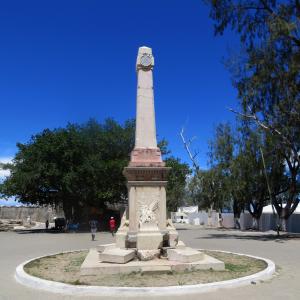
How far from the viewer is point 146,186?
41.9ft

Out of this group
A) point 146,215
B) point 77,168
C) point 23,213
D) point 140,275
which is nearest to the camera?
point 140,275

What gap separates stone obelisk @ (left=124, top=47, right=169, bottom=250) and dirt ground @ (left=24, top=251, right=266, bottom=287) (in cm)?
195

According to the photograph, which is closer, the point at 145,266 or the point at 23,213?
the point at 145,266

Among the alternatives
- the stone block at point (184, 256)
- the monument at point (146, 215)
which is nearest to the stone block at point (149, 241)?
the monument at point (146, 215)

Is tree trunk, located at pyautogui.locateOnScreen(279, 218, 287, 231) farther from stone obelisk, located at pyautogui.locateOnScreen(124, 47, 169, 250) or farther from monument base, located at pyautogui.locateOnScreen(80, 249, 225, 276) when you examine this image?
monument base, located at pyautogui.locateOnScreen(80, 249, 225, 276)

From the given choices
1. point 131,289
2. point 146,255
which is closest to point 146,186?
point 146,255

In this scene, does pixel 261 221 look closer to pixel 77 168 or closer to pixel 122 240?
pixel 77 168

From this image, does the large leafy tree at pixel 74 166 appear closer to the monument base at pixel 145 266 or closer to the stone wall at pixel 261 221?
the stone wall at pixel 261 221

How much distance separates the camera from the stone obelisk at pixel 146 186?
40.7 ft

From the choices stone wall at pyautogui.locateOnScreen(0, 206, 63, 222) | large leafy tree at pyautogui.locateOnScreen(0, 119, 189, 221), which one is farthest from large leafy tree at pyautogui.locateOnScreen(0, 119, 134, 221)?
stone wall at pyautogui.locateOnScreen(0, 206, 63, 222)

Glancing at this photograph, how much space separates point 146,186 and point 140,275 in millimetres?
3354

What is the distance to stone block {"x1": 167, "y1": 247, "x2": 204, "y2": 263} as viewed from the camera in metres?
10.8

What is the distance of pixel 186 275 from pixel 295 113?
17348 mm

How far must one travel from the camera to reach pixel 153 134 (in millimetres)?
13328
